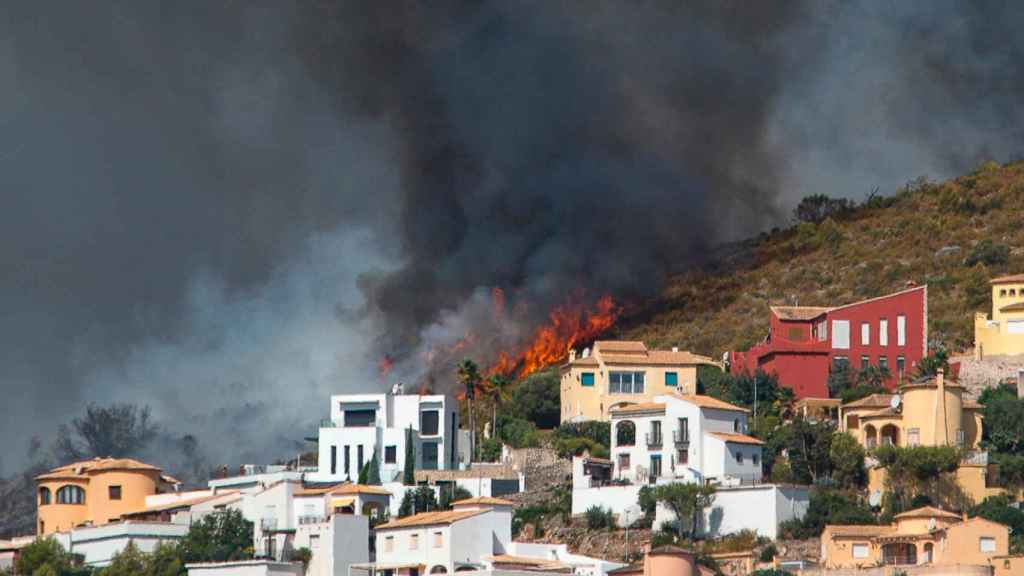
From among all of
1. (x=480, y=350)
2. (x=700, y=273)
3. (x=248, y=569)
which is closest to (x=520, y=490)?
(x=248, y=569)

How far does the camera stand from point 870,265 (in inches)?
5143

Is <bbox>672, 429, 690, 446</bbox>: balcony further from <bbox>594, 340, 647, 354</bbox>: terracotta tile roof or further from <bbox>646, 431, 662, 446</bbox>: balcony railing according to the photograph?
<bbox>594, 340, 647, 354</bbox>: terracotta tile roof

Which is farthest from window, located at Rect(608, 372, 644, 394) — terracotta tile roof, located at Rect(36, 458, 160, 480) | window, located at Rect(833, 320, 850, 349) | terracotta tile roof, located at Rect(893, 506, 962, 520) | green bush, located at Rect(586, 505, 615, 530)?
terracotta tile roof, located at Rect(893, 506, 962, 520)

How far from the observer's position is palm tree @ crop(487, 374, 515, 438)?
108387 mm

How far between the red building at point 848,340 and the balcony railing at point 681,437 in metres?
12.3

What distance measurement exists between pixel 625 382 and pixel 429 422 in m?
8.19

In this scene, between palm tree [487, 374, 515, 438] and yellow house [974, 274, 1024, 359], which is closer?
yellow house [974, 274, 1024, 359]

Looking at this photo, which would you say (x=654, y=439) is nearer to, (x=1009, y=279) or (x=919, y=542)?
(x=919, y=542)

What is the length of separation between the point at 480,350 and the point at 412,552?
32.8 meters

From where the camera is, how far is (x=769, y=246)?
144m

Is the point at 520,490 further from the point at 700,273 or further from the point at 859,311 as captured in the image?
the point at 700,273

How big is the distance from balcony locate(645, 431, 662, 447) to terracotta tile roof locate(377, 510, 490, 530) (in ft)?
28.6

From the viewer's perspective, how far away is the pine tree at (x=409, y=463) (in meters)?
99.7

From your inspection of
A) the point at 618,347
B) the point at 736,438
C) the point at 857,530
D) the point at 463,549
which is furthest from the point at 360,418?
the point at 857,530
